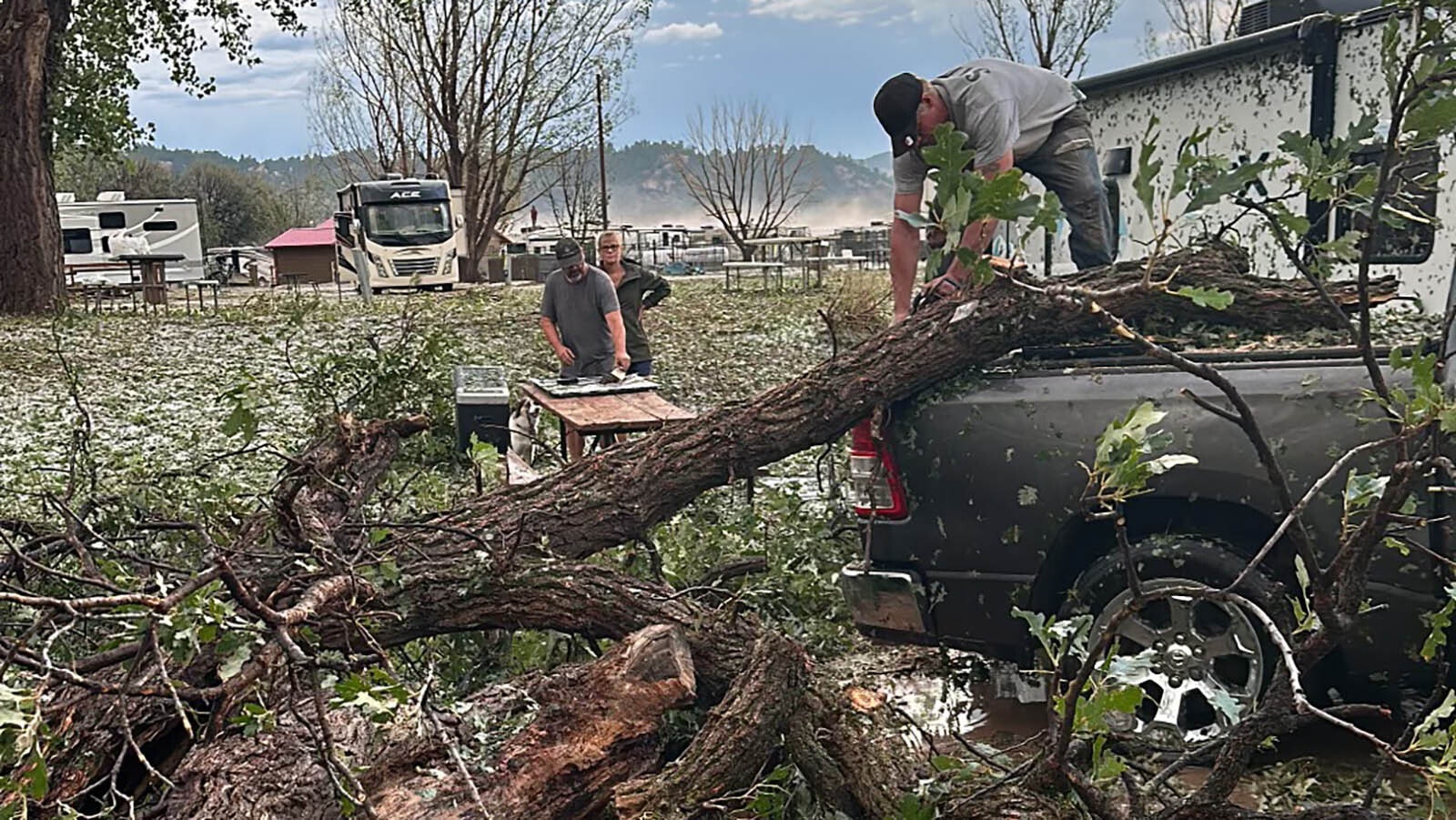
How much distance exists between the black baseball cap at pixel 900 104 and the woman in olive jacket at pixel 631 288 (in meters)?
4.09

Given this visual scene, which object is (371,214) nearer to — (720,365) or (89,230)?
(89,230)

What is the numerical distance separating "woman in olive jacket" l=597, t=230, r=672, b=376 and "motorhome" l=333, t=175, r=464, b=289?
26.2 metres

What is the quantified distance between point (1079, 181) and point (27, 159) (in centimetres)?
1943

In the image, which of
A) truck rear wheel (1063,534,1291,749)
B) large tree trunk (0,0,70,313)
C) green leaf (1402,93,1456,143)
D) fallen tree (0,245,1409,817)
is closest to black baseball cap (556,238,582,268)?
fallen tree (0,245,1409,817)

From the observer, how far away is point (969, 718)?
443cm

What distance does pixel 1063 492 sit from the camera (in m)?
3.84

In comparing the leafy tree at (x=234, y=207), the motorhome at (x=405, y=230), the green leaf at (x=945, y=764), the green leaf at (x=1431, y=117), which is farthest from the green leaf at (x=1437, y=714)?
the leafy tree at (x=234, y=207)

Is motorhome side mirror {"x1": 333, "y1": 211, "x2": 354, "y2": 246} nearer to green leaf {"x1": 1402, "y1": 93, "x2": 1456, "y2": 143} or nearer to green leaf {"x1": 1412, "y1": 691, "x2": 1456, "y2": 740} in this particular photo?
green leaf {"x1": 1402, "y1": 93, "x2": 1456, "y2": 143}

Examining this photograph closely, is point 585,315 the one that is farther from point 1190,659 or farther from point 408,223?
point 408,223

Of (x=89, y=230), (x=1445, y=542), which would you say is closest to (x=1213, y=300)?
(x=1445, y=542)

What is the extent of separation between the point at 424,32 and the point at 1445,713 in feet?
114

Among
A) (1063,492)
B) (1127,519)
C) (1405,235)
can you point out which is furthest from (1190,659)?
(1405,235)

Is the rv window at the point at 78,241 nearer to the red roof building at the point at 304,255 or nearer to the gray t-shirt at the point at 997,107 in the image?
the red roof building at the point at 304,255

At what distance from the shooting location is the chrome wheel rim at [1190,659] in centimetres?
375
